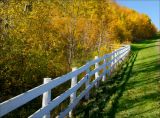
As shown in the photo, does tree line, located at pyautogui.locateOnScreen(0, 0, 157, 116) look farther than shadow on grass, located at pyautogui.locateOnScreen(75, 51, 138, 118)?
Yes

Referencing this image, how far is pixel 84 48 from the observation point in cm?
2978

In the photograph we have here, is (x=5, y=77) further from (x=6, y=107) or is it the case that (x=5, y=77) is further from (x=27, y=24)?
(x=6, y=107)

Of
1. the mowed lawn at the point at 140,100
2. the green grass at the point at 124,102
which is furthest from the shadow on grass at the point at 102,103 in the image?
the mowed lawn at the point at 140,100

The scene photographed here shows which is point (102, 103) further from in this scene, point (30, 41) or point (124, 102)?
point (30, 41)

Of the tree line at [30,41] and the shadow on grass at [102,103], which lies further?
the tree line at [30,41]

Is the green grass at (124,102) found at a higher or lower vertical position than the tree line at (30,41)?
lower

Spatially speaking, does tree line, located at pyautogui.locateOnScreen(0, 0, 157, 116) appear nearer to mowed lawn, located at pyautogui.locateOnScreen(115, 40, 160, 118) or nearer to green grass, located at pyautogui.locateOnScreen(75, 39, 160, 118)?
green grass, located at pyautogui.locateOnScreen(75, 39, 160, 118)

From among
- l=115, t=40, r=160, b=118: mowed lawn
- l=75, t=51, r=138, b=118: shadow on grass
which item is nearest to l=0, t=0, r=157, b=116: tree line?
l=75, t=51, r=138, b=118: shadow on grass

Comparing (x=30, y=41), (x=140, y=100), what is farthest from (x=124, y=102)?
(x=30, y=41)

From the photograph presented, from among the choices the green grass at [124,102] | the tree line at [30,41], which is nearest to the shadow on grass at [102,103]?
the green grass at [124,102]

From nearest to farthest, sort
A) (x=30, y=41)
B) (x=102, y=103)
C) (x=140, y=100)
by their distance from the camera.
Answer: (x=102, y=103), (x=140, y=100), (x=30, y=41)

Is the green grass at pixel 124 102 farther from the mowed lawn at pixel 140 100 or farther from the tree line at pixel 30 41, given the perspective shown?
the tree line at pixel 30 41

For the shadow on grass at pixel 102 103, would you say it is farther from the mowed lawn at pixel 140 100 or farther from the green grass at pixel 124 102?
the mowed lawn at pixel 140 100

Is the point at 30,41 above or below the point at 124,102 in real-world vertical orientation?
above
